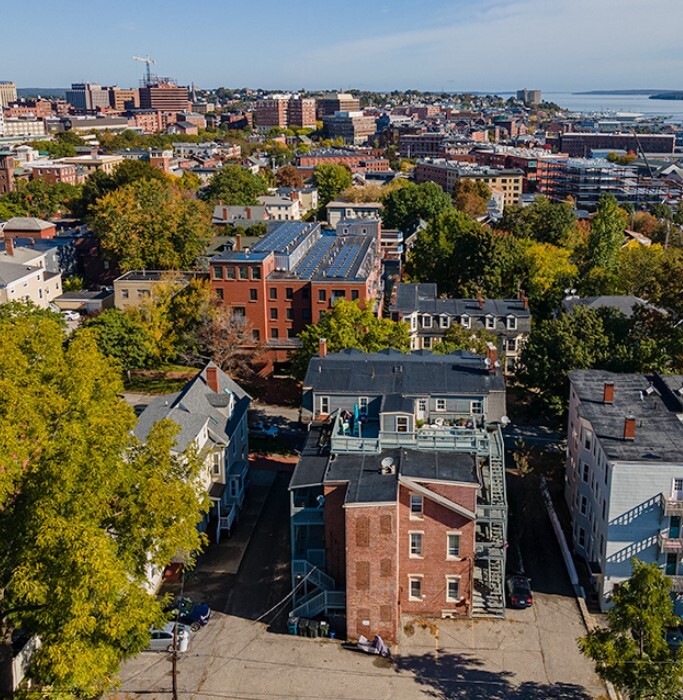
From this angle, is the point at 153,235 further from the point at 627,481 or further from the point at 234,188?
the point at 627,481

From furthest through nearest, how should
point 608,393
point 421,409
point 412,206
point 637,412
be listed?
1. point 412,206
2. point 421,409
3. point 608,393
4. point 637,412

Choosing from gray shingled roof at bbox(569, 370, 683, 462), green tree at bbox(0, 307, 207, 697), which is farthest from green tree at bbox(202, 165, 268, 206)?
green tree at bbox(0, 307, 207, 697)

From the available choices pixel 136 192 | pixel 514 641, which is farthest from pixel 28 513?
pixel 136 192

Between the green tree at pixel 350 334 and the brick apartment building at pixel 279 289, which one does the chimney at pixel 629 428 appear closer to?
the green tree at pixel 350 334

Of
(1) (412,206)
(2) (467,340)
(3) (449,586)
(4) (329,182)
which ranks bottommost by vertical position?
(3) (449,586)

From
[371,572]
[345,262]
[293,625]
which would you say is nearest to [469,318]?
[345,262]

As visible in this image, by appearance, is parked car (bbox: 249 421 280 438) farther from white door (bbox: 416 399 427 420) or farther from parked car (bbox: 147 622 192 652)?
parked car (bbox: 147 622 192 652)

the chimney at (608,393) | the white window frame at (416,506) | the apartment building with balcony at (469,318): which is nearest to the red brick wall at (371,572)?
the white window frame at (416,506)

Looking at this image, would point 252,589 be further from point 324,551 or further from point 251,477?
point 251,477
